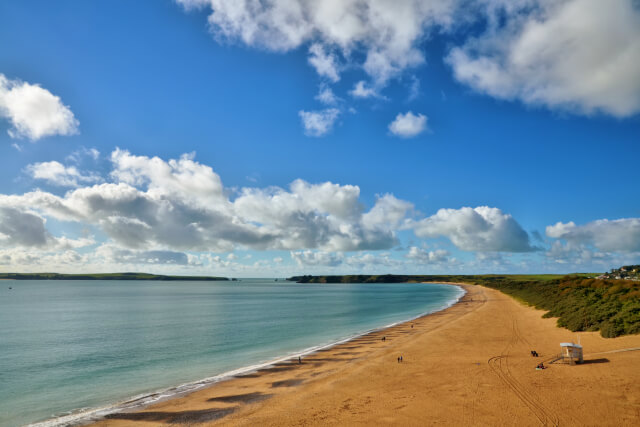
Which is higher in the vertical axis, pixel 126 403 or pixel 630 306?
pixel 630 306

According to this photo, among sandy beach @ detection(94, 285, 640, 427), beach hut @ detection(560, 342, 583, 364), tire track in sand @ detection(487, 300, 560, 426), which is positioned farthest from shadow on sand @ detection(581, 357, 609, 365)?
tire track in sand @ detection(487, 300, 560, 426)

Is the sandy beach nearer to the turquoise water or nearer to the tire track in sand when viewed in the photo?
the tire track in sand

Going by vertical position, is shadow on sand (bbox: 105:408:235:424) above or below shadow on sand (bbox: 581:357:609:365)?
below

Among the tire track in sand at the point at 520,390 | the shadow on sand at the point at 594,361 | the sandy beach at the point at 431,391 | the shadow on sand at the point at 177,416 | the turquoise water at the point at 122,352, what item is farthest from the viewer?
the turquoise water at the point at 122,352

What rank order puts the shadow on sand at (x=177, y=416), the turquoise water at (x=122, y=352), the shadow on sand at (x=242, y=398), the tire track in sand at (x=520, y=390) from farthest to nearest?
1. the turquoise water at (x=122, y=352)
2. the shadow on sand at (x=242, y=398)
3. the shadow on sand at (x=177, y=416)
4. the tire track in sand at (x=520, y=390)

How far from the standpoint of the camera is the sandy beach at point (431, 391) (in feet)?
60.8

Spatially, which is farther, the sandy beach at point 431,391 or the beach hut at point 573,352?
the beach hut at point 573,352

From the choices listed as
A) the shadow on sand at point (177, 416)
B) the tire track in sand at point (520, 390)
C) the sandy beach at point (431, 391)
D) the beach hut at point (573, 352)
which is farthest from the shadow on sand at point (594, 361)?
the shadow on sand at point (177, 416)

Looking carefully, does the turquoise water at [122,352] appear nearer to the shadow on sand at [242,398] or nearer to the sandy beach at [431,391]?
the shadow on sand at [242,398]

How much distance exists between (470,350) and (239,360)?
23199 mm

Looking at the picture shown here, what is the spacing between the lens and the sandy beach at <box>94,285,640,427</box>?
18.5 meters

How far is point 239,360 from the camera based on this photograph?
117 ft

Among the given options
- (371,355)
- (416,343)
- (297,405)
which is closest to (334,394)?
(297,405)

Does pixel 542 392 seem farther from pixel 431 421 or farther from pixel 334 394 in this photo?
pixel 334 394
